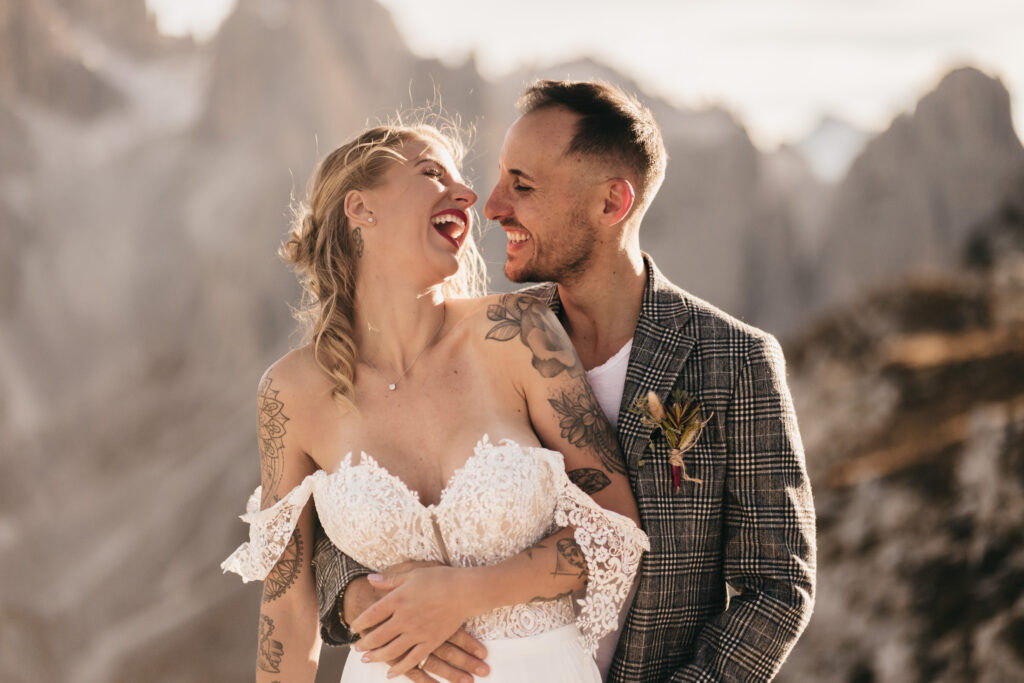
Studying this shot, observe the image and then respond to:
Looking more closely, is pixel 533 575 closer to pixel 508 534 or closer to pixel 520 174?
pixel 508 534

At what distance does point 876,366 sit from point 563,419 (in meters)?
9.16

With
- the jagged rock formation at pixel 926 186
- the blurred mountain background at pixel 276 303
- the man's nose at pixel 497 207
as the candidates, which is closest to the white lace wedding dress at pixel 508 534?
the man's nose at pixel 497 207

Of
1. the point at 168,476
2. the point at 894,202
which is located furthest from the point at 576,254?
the point at 168,476

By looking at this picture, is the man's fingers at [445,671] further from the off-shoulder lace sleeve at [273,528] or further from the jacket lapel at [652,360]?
the jacket lapel at [652,360]

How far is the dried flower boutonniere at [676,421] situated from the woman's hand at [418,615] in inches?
23.1

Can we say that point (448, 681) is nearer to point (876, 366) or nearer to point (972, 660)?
point (972, 660)

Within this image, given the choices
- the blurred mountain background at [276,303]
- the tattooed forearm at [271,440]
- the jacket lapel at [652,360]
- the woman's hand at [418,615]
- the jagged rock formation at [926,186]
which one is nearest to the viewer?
the woman's hand at [418,615]

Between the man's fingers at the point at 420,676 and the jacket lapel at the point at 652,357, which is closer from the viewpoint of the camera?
the man's fingers at the point at 420,676

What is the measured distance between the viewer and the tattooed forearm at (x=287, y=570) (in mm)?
2562

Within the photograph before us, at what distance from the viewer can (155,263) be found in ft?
45.8

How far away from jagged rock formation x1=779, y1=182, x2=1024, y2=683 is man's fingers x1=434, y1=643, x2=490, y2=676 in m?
6.35

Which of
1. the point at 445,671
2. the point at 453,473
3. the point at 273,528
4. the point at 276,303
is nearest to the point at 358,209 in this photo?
the point at 453,473

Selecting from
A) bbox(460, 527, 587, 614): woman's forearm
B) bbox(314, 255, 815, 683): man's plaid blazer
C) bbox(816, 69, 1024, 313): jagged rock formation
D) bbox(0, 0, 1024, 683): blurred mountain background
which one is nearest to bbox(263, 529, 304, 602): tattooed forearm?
bbox(314, 255, 815, 683): man's plaid blazer

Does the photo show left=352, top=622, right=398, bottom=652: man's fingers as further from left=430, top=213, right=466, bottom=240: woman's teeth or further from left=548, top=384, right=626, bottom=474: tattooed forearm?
left=430, top=213, right=466, bottom=240: woman's teeth
